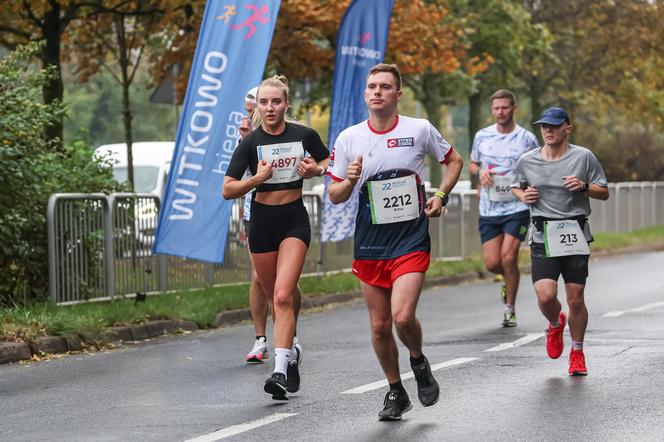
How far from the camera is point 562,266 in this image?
10.2m

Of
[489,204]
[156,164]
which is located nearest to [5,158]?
[489,204]

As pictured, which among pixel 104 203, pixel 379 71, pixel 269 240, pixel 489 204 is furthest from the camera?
pixel 104 203

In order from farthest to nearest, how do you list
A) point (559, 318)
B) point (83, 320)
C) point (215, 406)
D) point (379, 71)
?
point (83, 320)
point (559, 318)
point (215, 406)
point (379, 71)

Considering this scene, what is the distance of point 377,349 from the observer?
823 cm

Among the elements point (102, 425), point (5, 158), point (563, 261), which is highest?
point (5, 158)

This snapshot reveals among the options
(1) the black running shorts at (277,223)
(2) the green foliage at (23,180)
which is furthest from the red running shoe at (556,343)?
(2) the green foliage at (23,180)

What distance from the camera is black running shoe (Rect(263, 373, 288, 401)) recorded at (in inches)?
349

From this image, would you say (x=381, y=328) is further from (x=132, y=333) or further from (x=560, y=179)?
(x=132, y=333)

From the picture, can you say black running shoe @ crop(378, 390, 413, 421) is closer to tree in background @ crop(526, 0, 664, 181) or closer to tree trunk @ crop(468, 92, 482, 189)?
tree in background @ crop(526, 0, 664, 181)

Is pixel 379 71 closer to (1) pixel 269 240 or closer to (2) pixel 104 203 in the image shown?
(1) pixel 269 240

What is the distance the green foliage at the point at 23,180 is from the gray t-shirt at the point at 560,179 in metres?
5.51

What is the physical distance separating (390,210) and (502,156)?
6111 millimetres

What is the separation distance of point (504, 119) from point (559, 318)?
388 cm

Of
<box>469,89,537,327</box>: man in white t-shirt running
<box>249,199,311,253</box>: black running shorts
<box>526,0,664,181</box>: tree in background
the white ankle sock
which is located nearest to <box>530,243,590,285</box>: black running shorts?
<box>249,199,311,253</box>: black running shorts
